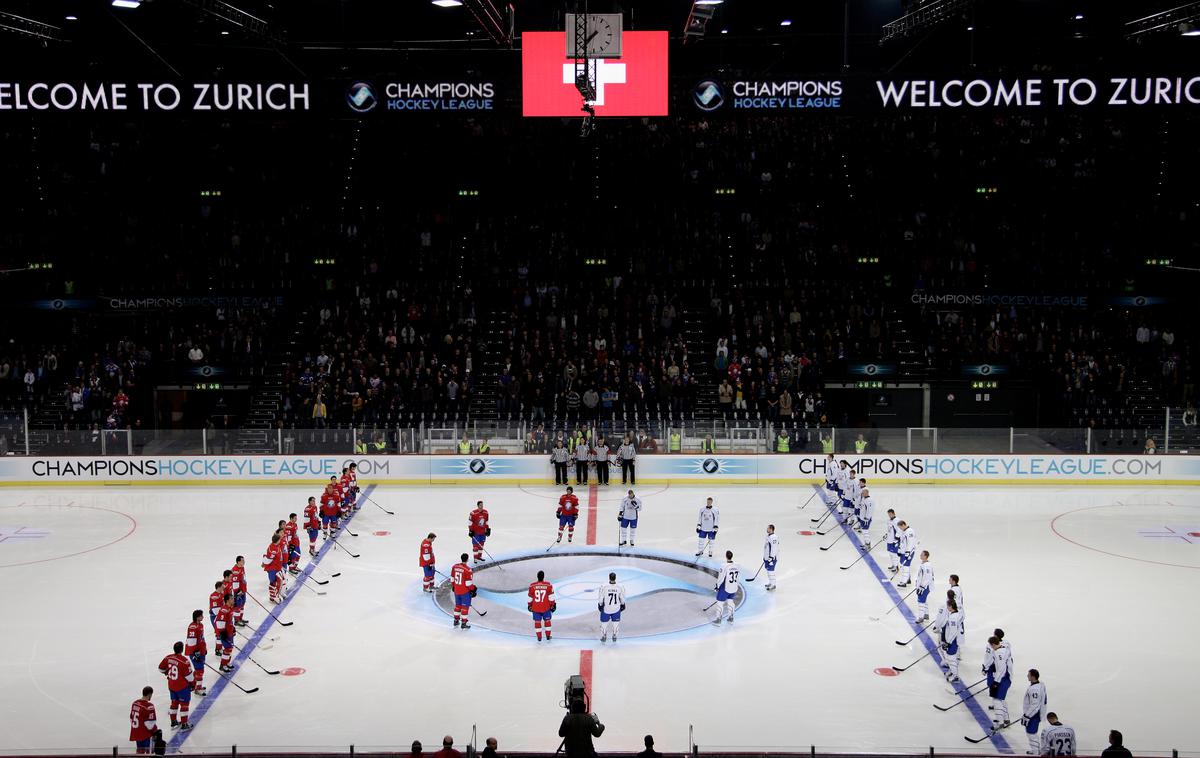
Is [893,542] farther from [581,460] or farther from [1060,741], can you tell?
[581,460]

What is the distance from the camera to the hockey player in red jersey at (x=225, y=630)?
14406mm

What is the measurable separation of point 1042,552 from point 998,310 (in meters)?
15.3

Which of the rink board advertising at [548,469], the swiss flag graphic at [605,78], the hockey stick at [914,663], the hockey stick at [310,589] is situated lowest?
the hockey stick at [914,663]

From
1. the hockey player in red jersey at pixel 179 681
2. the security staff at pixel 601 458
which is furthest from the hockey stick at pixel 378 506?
the hockey player in red jersey at pixel 179 681

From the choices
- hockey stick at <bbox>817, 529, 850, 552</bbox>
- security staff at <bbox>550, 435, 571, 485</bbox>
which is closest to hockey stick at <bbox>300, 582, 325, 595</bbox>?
security staff at <bbox>550, 435, 571, 485</bbox>

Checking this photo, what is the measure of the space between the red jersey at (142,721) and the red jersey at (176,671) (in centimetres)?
81

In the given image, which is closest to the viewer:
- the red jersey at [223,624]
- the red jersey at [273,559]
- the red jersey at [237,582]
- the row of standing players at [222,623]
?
the row of standing players at [222,623]

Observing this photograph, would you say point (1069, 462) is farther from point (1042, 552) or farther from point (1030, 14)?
point (1030, 14)

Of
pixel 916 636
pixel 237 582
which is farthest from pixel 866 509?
pixel 237 582

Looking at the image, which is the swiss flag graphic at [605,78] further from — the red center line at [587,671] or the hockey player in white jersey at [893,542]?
the red center line at [587,671]

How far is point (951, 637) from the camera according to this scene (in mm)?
14125

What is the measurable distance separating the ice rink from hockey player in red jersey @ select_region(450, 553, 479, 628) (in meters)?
0.32

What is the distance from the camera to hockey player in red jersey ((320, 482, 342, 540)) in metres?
20.9

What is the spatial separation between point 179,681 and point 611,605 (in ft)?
18.9
